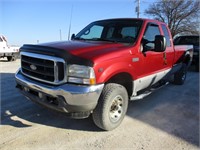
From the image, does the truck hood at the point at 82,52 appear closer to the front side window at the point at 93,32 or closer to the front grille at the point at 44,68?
the front grille at the point at 44,68

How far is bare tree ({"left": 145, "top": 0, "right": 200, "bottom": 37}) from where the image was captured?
30.8 meters

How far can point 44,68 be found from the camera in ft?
11.0

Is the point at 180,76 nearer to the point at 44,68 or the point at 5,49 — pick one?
the point at 44,68

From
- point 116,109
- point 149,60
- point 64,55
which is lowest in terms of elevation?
point 116,109

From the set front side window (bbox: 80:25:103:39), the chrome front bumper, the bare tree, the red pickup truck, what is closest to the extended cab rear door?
the red pickup truck

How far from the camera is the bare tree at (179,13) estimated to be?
30781 millimetres

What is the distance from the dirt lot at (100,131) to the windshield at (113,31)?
1.57 meters

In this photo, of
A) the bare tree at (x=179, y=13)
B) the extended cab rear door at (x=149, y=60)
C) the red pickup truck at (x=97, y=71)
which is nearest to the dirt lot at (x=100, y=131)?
the red pickup truck at (x=97, y=71)

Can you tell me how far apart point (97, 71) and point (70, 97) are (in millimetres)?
535

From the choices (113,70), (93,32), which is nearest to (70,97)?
(113,70)

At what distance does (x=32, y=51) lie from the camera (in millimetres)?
3590

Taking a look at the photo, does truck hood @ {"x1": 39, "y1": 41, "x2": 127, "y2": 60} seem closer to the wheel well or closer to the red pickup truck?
the red pickup truck

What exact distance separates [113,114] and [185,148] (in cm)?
122

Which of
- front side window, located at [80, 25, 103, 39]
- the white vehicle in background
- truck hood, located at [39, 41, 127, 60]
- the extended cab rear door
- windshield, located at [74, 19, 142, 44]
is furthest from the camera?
the white vehicle in background
